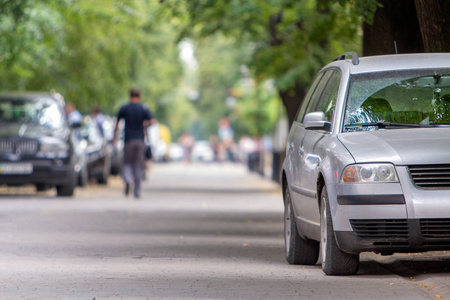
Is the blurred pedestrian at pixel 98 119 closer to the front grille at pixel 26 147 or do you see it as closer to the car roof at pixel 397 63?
the front grille at pixel 26 147

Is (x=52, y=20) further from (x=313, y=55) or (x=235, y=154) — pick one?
(x=235, y=154)

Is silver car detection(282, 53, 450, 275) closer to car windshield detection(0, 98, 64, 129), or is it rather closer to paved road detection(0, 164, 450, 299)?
paved road detection(0, 164, 450, 299)

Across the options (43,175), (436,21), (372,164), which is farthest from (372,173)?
(43,175)

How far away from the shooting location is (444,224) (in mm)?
8016

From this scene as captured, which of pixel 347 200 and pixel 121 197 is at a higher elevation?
pixel 347 200

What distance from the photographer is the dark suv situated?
2073 cm

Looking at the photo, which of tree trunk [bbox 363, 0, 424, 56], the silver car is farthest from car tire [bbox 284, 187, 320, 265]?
tree trunk [bbox 363, 0, 424, 56]

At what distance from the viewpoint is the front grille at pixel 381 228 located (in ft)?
26.3

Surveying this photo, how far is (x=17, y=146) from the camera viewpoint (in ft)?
68.3

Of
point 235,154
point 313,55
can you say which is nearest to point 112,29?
point 313,55

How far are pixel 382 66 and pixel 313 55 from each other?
49.0 ft

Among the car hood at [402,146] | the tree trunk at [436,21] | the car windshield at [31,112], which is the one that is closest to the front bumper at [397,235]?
the car hood at [402,146]

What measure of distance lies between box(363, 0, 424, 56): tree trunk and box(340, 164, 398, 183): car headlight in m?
5.83

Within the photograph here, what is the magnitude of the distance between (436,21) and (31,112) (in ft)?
39.1
